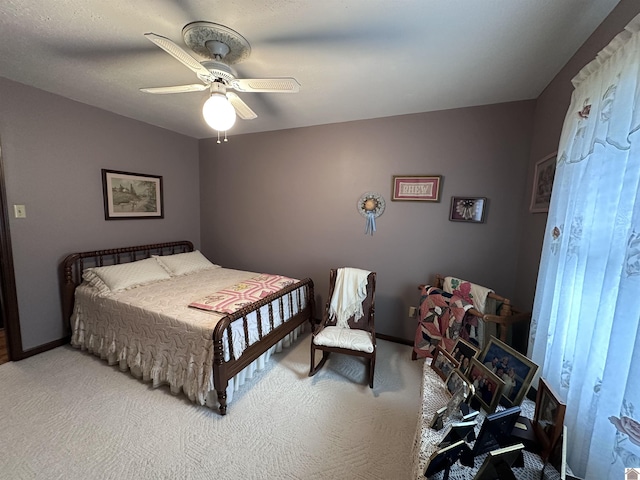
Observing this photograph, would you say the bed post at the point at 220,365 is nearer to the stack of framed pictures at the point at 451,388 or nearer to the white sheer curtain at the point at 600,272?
the stack of framed pictures at the point at 451,388

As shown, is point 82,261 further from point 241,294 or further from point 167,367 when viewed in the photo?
point 241,294

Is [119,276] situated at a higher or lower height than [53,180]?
lower

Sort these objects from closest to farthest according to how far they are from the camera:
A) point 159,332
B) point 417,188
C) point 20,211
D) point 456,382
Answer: point 456,382 → point 159,332 → point 20,211 → point 417,188

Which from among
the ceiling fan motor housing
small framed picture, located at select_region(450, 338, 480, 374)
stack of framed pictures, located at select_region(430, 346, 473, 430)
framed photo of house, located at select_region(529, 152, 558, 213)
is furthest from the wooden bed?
framed photo of house, located at select_region(529, 152, 558, 213)

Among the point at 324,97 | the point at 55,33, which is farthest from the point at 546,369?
the point at 55,33

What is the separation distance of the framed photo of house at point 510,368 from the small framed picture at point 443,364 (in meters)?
0.16

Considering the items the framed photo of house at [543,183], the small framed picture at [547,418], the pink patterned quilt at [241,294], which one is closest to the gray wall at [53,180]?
the pink patterned quilt at [241,294]

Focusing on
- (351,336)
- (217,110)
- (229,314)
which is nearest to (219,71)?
(217,110)

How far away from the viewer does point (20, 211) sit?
2.28m

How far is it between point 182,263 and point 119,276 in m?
0.74

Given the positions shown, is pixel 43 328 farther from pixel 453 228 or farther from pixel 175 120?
pixel 453 228

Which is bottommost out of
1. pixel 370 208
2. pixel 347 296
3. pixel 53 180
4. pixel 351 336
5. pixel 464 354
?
pixel 351 336

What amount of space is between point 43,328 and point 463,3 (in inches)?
170

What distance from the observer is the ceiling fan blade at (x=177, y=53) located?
3.73 ft
